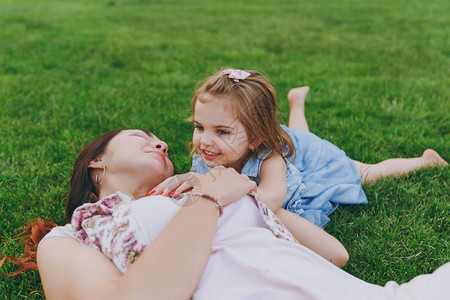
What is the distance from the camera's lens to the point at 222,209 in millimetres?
1832

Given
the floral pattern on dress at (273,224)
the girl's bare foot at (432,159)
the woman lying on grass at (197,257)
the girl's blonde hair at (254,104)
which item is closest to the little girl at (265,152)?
the girl's blonde hair at (254,104)

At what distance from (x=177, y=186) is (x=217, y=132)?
456 millimetres

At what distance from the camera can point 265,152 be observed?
8.70 feet

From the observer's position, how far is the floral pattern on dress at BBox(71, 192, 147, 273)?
1.67m

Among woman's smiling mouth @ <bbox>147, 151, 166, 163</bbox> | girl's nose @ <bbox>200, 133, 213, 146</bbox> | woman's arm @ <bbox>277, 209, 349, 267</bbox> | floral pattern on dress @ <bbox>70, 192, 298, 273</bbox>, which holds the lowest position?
woman's arm @ <bbox>277, 209, 349, 267</bbox>

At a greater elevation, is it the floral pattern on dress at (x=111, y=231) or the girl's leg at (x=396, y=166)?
the floral pattern on dress at (x=111, y=231)

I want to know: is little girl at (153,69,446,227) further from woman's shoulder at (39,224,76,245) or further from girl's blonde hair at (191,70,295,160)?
woman's shoulder at (39,224,76,245)

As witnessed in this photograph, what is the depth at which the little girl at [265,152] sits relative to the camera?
2.45m

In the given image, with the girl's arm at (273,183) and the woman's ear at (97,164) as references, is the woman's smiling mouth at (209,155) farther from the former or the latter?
the woman's ear at (97,164)

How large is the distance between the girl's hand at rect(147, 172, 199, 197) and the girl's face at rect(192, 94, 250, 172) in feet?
0.99

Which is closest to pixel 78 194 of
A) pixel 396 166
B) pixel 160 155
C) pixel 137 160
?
pixel 137 160

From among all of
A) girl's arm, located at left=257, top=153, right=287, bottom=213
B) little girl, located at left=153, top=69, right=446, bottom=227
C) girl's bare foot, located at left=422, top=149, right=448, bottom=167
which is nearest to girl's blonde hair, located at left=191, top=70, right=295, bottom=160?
little girl, located at left=153, top=69, right=446, bottom=227

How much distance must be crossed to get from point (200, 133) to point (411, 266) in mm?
1418

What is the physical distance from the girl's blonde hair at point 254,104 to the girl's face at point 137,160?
444mm
